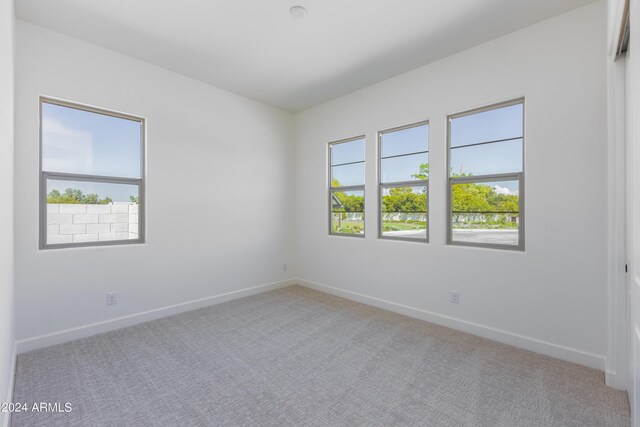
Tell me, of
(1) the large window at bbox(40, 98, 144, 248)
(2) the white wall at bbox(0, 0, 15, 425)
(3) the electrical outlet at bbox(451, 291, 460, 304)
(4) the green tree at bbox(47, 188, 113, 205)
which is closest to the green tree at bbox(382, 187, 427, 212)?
(3) the electrical outlet at bbox(451, 291, 460, 304)

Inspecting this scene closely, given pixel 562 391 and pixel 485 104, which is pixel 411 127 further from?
pixel 562 391

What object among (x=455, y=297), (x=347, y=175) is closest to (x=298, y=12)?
(x=347, y=175)

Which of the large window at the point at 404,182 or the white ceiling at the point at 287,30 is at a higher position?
the white ceiling at the point at 287,30

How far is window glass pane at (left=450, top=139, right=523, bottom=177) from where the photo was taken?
2.80 m

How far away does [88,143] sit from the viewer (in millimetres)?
3010

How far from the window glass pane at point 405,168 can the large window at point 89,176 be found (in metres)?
2.97

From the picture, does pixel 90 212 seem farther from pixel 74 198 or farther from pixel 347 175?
pixel 347 175

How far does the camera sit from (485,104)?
2908 mm

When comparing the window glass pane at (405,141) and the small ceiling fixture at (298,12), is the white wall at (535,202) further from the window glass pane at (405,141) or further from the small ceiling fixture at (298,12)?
the small ceiling fixture at (298,12)

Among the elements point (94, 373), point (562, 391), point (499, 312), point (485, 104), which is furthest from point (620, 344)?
point (94, 373)

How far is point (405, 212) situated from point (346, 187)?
1011 millimetres

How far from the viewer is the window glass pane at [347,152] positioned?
13.6 ft

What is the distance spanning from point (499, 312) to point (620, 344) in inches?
32.9

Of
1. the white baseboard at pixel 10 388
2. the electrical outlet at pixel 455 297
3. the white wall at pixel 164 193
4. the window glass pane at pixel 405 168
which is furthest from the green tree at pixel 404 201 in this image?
the white baseboard at pixel 10 388
